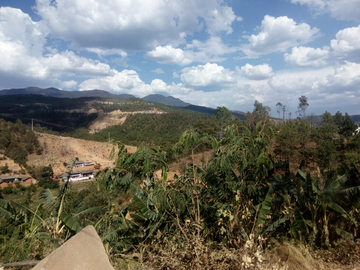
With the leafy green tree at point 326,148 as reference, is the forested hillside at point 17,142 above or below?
below

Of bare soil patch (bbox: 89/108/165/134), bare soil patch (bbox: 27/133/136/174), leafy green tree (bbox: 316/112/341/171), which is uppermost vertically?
leafy green tree (bbox: 316/112/341/171)

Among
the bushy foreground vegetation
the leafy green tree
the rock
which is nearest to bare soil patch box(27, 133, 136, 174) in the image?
the leafy green tree

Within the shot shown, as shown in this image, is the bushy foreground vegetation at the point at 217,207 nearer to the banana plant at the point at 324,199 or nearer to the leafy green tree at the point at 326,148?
the banana plant at the point at 324,199

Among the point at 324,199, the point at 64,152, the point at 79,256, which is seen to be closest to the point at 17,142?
the point at 64,152

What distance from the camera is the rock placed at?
2.05 metres

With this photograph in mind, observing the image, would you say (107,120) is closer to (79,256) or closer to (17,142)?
(17,142)

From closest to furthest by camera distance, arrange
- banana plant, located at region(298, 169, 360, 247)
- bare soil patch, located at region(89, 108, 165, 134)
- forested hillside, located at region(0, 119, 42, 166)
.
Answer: banana plant, located at region(298, 169, 360, 247) < forested hillside, located at region(0, 119, 42, 166) < bare soil patch, located at region(89, 108, 165, 134)

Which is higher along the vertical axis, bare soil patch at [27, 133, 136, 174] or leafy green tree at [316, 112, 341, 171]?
leafy green tree at [316, 112, 341, 171]

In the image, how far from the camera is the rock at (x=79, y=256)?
80.8 inches

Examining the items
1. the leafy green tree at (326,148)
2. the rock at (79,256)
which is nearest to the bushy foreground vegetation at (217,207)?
the rock at (79,256)

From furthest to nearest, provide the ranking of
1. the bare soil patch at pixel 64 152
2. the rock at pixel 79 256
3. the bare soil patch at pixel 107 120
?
the bare soil patch at pixel 107 120, the bare soil patch at pixel 64 152, the rock at pixel 79 256

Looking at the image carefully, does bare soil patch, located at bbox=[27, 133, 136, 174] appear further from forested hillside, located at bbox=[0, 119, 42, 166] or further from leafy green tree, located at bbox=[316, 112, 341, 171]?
leafy green tree, located at bbox=[316, 112, 341, 171]

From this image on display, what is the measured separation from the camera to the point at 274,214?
4.90 meters

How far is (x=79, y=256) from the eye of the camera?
2.19m
